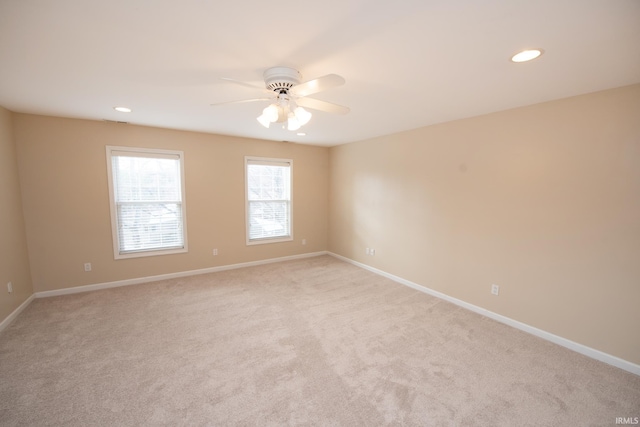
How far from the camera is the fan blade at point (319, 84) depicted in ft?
4.76

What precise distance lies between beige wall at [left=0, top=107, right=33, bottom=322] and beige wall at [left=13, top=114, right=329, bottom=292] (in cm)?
12

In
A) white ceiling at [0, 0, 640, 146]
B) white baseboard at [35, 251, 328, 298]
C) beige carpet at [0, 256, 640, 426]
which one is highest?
white ceiling at [0, 0, 640, 146]

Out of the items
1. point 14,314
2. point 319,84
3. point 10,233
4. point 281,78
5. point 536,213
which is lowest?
point 14,314

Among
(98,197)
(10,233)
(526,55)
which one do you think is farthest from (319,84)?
(10,233)

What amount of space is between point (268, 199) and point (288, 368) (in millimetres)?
3347

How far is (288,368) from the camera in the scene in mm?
2096

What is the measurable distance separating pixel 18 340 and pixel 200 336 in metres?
1.67

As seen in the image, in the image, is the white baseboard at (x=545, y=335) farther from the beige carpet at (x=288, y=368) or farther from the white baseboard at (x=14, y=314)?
the white baseboard at (x=14, y=314)

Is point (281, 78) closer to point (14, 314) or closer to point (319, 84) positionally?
point (319, 84)

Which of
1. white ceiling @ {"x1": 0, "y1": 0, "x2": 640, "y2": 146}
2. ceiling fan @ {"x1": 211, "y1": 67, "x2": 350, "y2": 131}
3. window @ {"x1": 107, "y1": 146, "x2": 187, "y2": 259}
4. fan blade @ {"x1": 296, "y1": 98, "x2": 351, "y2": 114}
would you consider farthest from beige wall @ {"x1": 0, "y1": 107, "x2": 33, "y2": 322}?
fan blade @ {"x1": 296, "y1": 98, "x2": 351, "y2": 114}

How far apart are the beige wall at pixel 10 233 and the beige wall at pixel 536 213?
4.84 meters

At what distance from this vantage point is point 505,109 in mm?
2732

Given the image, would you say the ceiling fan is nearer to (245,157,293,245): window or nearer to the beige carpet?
the beige carpet

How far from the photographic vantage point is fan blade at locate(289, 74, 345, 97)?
145 centimetres
